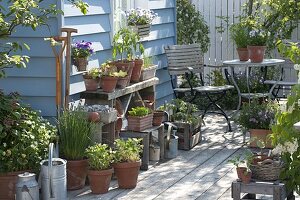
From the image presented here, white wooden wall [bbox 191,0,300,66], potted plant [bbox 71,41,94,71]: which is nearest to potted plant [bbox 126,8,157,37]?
potted plant [bbox 71,41,94,71]

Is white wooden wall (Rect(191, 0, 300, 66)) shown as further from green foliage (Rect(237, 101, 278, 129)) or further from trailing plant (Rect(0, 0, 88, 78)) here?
trailing plant (Rect(0, 0, 88, 78))

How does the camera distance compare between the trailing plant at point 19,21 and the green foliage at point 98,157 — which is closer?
the trailing plant at point 19,21

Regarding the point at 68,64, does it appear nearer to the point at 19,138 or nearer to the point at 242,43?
the point at 19,138

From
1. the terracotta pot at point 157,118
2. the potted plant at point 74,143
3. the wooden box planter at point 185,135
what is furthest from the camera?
the wooden box planter at point 185,135

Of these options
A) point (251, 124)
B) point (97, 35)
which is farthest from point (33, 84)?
point (251, 124)

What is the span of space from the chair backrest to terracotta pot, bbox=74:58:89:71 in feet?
8.18

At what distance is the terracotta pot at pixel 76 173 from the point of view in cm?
595

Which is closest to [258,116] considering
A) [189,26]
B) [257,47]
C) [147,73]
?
[257,47]

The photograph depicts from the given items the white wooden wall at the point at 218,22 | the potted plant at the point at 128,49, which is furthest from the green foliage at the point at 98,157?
the white wooden wall at the point at 218,22

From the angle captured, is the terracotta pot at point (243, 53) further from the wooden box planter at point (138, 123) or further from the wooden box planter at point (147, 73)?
the wooden box planter at point (138, 123)

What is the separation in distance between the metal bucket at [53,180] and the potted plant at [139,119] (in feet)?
4.35

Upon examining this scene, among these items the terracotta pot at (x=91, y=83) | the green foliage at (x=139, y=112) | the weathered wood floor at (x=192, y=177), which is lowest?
the weathered wood floor at (x=192, y=177)

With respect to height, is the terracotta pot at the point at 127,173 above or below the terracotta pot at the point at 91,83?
below

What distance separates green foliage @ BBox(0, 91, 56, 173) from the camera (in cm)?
562
